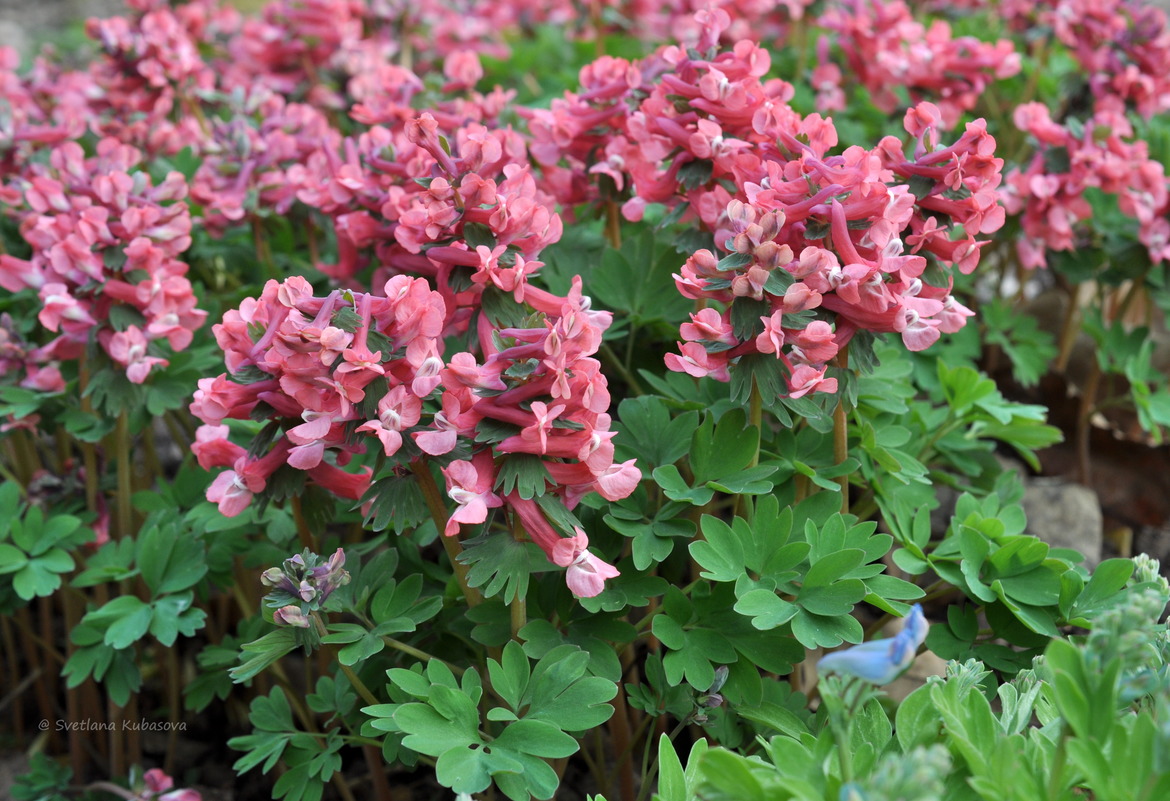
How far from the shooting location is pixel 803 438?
1997 mm

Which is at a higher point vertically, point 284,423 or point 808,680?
point 284,423

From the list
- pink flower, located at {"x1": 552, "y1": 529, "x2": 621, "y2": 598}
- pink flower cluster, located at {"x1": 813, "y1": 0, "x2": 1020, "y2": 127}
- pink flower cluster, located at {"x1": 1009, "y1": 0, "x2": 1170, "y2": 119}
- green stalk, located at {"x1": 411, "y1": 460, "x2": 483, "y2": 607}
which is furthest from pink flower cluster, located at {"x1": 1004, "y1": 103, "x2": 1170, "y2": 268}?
green stalk, located at {"x1": 411, "y1": 460, "x2": 483, "y2": 607}

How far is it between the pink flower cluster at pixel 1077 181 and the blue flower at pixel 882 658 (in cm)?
165

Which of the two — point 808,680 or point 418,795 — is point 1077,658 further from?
point 418,795

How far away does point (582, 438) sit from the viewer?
150 cm

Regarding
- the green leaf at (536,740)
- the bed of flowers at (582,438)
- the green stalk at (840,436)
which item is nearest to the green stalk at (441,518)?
the bed of flowers at (582,438)

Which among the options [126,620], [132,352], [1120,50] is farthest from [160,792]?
[1120,50]

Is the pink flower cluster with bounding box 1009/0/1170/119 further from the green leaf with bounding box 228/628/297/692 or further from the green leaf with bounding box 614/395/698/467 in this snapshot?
the green leaf with bounding box 228/628/297/692

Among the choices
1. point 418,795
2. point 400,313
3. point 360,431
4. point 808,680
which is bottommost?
point 418,795

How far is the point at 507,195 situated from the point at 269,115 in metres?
1.66

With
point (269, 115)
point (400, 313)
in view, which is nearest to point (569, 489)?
point (400, 313)

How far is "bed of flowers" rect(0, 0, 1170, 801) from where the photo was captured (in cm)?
149

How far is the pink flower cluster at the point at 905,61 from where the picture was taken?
2.84 meters

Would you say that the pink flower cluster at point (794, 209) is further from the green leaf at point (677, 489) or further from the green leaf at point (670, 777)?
the green leaf at point (670, 777)
